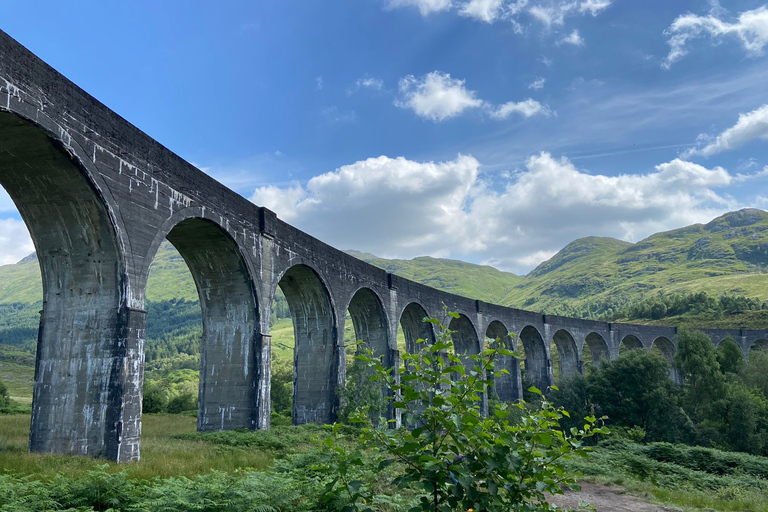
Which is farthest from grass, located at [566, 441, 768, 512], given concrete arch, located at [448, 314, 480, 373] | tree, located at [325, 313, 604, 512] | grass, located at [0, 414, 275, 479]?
concrete arch, located at [448, 314, 480, 373]

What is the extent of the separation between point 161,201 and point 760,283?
135380mm

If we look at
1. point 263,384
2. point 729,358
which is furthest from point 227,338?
point 729,358

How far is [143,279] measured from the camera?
1391 centimetres

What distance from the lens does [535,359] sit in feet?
155

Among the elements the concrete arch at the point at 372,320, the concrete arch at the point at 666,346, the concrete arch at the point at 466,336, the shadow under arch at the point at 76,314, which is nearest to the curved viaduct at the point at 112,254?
the shadow under arch at the point at 76,314

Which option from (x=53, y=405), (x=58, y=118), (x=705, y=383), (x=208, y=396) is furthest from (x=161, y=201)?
(x=705, y=383)

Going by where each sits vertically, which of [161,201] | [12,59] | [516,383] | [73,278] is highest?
[12,59]

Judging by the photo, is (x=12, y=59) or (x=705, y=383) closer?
(x=12, y=59)

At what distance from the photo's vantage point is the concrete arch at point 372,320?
29172 millimetres

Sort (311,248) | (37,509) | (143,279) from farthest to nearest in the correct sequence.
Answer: (311,248) → (143,279) → (37,509)

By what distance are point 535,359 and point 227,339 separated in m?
34.6

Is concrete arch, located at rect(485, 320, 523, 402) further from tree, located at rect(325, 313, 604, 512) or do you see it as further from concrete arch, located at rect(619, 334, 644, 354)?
tree, located at rect(325, 313, 604, 512)

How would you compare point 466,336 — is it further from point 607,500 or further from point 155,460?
point 155,460

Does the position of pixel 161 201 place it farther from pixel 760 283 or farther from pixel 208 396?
pixel 760 283
